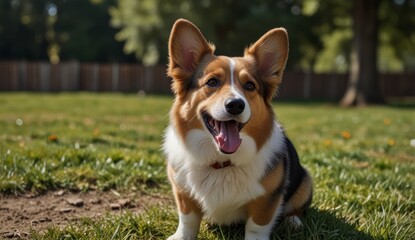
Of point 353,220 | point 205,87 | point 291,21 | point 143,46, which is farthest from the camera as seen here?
point 143,46

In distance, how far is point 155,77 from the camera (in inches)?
1007

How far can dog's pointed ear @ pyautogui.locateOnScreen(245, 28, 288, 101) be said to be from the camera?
11.5 feet

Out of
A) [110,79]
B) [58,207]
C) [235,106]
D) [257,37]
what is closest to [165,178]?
[58,207]

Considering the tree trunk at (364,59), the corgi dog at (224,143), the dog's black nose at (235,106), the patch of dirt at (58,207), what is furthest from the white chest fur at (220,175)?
the tree trunk at (364,59)

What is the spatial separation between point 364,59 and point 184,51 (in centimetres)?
1645

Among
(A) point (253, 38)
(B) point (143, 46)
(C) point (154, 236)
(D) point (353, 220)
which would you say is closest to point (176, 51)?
(C) point (154, 236)

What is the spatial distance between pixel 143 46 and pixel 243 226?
2481cm

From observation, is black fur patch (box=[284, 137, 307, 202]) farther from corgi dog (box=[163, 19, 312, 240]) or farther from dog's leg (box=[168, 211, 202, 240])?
dog's leg (box=[168, 211, 202, 240])

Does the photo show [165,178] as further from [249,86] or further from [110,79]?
[110,79]

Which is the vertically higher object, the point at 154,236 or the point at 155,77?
the point at 154,236

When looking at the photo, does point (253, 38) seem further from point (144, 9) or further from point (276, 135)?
point (276, 135)

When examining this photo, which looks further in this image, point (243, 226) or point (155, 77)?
point (155, 77)

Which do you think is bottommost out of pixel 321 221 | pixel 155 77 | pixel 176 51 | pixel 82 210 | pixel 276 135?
pixel 155 77

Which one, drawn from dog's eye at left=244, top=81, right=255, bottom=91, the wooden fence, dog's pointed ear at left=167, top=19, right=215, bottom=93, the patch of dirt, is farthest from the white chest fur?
the wooden fence
